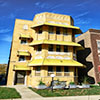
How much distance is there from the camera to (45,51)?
16812mm

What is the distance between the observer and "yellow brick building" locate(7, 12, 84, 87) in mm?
16148

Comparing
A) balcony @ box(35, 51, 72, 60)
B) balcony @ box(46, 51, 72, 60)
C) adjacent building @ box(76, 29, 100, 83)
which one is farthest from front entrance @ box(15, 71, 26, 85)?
adjacent building @ box(76, 29, 100, 83)

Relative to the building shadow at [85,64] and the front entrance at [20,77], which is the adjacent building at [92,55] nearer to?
the building shadow at [85,64]

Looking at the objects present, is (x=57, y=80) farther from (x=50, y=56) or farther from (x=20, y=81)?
(x=20, y=81)

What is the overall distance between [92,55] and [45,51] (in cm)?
1308

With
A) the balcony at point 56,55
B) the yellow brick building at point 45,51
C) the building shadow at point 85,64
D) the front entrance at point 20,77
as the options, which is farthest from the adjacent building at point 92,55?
the front entrance at point 20,77

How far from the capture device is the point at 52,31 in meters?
18.4

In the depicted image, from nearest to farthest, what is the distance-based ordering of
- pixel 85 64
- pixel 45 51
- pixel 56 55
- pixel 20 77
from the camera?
pixel 45 51
pixel 56 55
pixel 20 77
pixel 85 64

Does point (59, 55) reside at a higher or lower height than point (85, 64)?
higher

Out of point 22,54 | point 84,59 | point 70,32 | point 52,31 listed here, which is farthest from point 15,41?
point 84,59

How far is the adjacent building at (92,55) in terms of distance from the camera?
22094 millimetres

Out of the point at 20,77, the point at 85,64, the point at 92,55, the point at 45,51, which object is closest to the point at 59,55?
the point at 45,51

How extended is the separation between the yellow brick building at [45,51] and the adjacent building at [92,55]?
6.59 m

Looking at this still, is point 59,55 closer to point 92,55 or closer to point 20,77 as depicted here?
point 20,77
